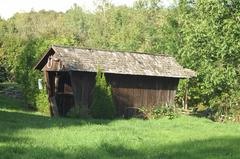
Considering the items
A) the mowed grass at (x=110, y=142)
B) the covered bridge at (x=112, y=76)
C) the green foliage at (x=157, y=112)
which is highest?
the covered bridge at (x=112, y=76)

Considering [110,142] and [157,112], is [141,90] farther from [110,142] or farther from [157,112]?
[110,142]

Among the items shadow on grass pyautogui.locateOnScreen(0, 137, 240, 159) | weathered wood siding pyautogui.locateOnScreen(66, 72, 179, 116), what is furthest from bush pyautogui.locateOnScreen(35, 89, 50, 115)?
shadow on grass pyautogui.locateOnScreen(0, 137, 240, 159)

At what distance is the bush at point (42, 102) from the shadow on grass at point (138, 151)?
2061 centimetres

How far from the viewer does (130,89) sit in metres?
35.7

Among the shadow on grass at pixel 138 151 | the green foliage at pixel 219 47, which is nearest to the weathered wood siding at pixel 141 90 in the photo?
the green foliage at pixel 219 47

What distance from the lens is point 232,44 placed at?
106 ft

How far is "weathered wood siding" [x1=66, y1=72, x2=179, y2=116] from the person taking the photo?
33.8 m

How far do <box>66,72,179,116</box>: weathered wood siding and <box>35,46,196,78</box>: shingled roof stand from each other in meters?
0.66

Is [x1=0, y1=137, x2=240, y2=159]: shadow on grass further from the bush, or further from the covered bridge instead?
the bush

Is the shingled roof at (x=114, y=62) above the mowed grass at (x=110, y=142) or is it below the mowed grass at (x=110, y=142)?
above

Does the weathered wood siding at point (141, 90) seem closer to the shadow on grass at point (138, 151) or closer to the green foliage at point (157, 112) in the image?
the green foliage at point (157, 112)

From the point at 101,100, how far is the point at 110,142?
46.1ft

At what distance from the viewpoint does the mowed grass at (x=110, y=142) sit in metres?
15.2

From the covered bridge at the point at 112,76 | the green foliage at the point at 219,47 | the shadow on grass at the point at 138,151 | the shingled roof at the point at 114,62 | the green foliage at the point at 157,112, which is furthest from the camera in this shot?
the green foliage at the point at 157,112
